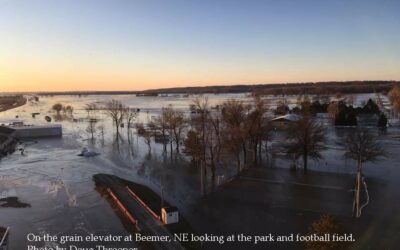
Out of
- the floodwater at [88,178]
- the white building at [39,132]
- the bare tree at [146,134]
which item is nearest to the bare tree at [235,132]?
the floodwater at [88,178]

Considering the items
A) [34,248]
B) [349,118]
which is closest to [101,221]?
[34,248]

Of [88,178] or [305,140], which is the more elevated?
[305,140]

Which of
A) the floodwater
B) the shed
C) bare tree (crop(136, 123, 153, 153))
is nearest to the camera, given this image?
the shed

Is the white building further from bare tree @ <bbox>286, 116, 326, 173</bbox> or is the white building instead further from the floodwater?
bare tree @ <bbox>286, 116, 326, 173</bbox>

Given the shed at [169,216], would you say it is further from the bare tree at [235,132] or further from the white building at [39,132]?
the white building at [39,132]

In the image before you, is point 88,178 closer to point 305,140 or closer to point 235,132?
point 235,132

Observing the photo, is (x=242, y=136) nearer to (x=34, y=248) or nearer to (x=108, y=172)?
(x=108, y=172)

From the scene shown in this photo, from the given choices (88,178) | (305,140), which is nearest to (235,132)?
(305,140)

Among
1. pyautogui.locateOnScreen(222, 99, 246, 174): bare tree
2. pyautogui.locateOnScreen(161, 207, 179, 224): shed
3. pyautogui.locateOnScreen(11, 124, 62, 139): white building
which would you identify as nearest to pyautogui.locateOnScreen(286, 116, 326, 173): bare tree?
pyautogui.locateOnScreen(222, 99, 246, 174): bare tree
